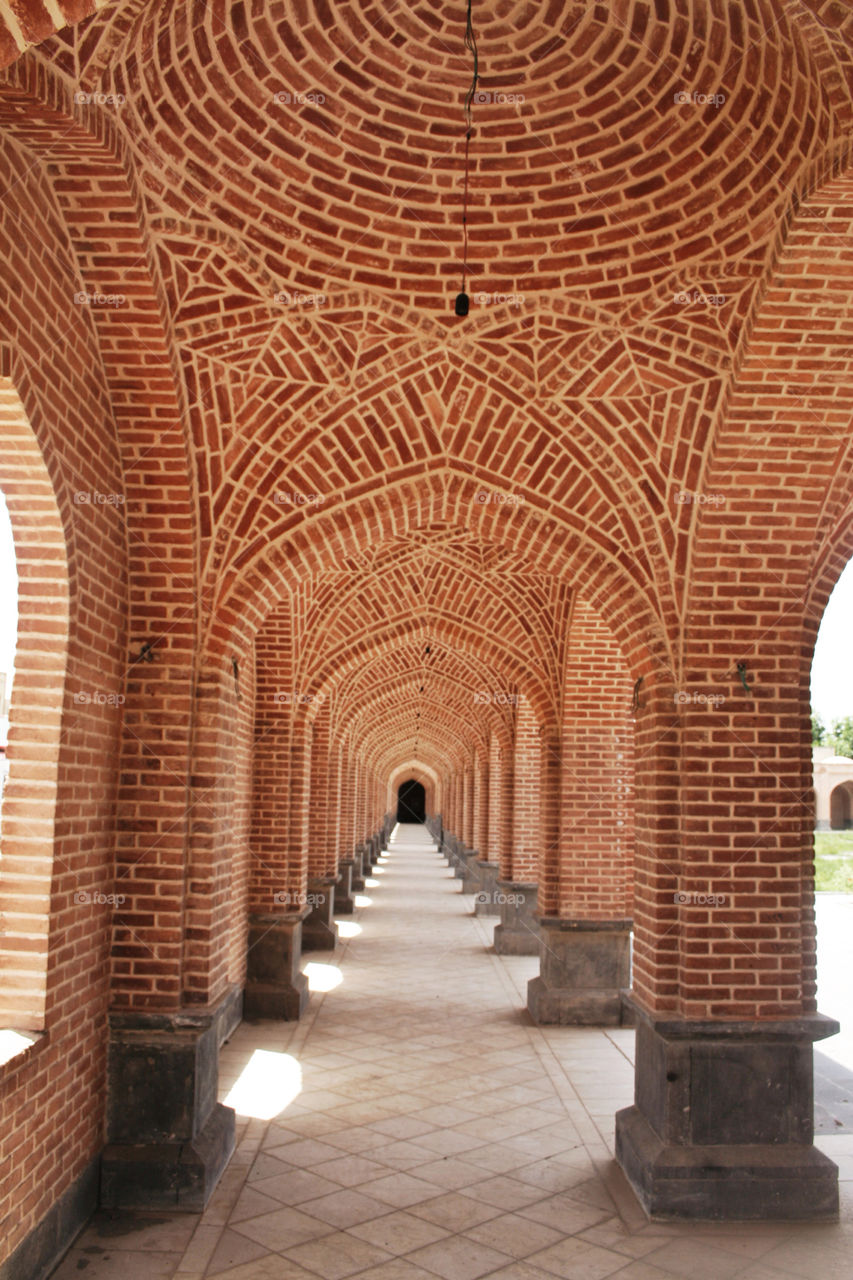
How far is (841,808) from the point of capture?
4194 cm

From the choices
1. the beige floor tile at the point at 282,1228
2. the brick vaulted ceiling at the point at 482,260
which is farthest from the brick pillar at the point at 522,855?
the beige floor tile at the point at 282,1228

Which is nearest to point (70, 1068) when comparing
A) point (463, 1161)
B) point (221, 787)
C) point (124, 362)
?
point (221, 787)

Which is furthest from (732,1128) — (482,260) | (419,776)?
(419,776)

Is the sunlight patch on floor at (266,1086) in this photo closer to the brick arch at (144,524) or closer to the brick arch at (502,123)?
the brick arch at (144,524)

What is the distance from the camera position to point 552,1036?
27.9 feet

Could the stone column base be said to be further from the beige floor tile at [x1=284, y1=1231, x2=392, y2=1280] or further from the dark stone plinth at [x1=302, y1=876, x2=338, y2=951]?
Result: the beige floor tile at [x1=284, y1=1231, x2=392, y2=1280]

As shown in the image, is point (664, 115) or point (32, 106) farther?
point (664, 115)

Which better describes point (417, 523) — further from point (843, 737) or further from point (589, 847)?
point (843, 737)

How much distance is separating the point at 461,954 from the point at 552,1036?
4203 millimetres

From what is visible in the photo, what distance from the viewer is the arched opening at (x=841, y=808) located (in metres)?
41.3

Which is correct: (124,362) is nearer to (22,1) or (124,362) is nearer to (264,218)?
(264,218)

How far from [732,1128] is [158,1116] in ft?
9.21

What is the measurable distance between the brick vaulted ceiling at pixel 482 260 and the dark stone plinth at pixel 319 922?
7.24m

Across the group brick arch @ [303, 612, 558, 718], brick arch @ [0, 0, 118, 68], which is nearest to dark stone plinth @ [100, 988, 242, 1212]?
brick arch @ [0, 0, 118, 68]
